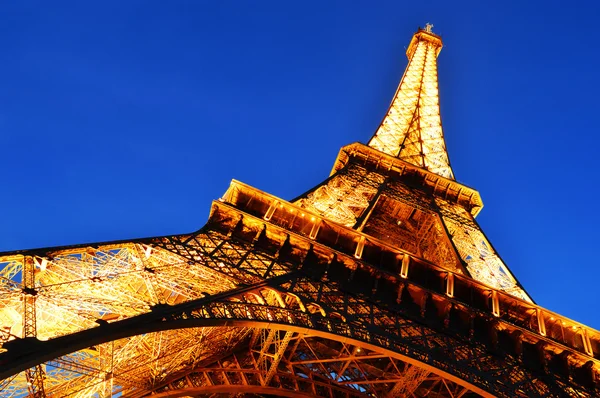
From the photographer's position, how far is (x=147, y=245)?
13219 millimetres

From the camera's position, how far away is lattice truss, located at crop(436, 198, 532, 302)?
62.4 ft

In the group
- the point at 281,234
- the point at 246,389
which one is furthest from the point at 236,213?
the point at 246,389

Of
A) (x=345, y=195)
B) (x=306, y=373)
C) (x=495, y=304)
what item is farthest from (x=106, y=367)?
(x=345, y=195)

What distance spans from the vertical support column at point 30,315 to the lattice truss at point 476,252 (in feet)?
45.8

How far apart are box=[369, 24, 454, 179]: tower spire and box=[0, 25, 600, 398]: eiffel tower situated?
10580 millimetres

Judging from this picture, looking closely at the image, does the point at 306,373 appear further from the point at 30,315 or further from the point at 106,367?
the point at 30,315

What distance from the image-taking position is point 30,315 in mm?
9547

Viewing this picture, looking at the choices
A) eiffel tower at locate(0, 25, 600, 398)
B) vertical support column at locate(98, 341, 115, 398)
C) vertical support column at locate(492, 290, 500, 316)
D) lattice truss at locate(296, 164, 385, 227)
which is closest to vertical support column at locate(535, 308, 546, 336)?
eiffel tower at locate(0, 25, 600, 398)

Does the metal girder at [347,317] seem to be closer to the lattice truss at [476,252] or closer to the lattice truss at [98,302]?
the lattice truss at [98,302]

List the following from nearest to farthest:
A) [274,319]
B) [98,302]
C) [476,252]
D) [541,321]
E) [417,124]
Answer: [98,302], [274,319], [541,321], [476,252], [417,124]

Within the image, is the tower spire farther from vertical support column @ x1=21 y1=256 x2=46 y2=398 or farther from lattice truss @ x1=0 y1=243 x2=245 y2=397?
vertical support column @ x1=21 y1=256 x2=46 y2=398

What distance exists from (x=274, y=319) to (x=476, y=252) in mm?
12329

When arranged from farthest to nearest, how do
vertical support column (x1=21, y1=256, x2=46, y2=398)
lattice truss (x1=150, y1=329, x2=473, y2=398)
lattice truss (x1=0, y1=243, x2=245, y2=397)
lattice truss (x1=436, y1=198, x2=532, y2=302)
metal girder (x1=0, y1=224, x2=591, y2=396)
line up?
1. lattice truss (x1=436, y1=198, x2=532, y2=302)
2. lattice truss (x1=150, y1=329, x2=473, y2=398)
3. metal girder (x1=0, y1=224, x2=591, y2=396)
4. lattice truss (x1=0, y1=243, x2=245, y2=397)
5. vertical support column (x1=21, y1=256, x2=46, y2=398)

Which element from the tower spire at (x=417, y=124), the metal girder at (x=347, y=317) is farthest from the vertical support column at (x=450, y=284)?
the tower spire at (x=417, y=124)
